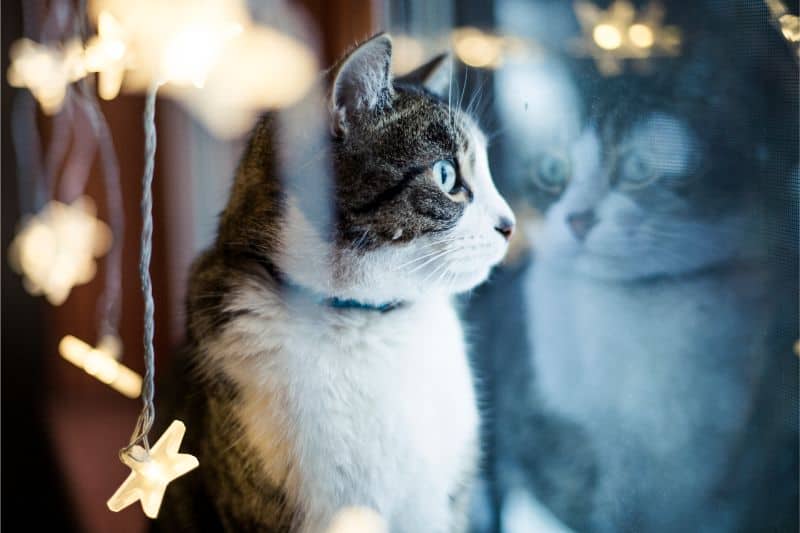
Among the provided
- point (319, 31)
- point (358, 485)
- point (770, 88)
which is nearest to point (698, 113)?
point (770, 88)

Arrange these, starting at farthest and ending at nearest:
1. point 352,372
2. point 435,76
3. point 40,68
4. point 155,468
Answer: point 40,68 → point 435,76 → point 352,372 → point 155,468

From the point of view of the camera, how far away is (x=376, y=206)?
75 centimetres

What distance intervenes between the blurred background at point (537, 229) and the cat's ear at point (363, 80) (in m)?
0.12

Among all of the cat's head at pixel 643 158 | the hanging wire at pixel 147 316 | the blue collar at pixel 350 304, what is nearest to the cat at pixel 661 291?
the cat's head at pixel 643 158

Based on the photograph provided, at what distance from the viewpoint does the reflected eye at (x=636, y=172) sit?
0.84 m

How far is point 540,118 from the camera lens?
91cm

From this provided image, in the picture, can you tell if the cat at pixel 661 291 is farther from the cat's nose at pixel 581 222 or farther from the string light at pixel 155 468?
the string light at pixel 155 468

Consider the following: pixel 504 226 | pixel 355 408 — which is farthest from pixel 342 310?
pixel 504 226

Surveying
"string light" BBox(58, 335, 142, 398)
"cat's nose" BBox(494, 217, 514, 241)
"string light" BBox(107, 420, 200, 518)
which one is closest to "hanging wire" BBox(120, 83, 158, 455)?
"string light" BBox(107, 420, 200, 518)

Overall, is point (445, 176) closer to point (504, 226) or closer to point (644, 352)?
point (504, 226)

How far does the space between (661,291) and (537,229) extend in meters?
0.19

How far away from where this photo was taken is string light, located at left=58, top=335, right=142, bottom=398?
97cm

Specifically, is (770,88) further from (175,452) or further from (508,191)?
(175,452)

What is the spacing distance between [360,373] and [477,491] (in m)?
0.30
